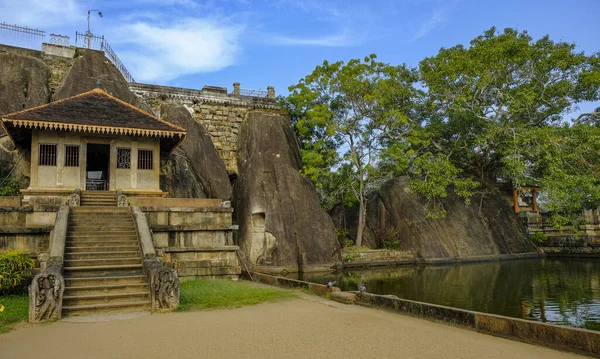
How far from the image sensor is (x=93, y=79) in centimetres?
2202

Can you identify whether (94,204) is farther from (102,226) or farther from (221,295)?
(221,295)

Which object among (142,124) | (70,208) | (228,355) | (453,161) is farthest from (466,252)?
(228,355)

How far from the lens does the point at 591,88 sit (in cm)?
2364

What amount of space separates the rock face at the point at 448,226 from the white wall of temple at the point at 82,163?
1453 centimetres

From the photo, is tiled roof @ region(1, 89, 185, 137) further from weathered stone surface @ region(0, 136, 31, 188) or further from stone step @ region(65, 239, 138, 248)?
stone step @ region(65, 239, 138, 248)

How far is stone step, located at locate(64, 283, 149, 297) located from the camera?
9188 millimetres

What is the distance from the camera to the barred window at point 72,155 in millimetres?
16484

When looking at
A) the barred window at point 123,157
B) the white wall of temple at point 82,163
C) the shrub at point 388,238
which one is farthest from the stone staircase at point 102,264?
the shrub at point 388,238

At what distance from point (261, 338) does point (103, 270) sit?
5.49 meters

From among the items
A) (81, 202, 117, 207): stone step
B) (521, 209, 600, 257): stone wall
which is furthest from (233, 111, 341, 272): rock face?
(521, 209, 600, 257): stone wall

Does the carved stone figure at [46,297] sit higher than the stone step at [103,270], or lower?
lower

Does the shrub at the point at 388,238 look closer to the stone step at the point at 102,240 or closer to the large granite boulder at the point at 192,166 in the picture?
the large granite boulder at the point at 192,166

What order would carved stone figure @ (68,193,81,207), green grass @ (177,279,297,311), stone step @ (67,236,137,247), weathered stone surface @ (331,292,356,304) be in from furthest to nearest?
carved stone figure @ (68,193,81,207)
stone step @ (67,236,137,247)
weathered stone surface @ (331,292,356,304)
green grass @ (177,279,297,311)

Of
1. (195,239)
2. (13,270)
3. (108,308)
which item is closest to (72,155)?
(195,239)
